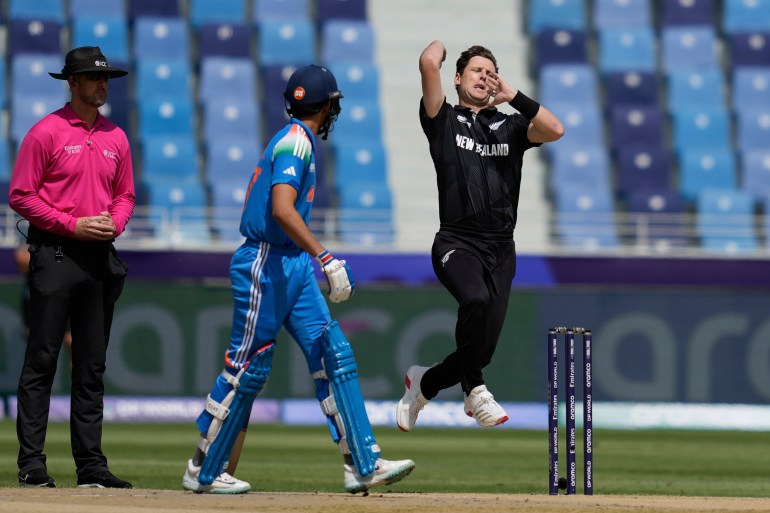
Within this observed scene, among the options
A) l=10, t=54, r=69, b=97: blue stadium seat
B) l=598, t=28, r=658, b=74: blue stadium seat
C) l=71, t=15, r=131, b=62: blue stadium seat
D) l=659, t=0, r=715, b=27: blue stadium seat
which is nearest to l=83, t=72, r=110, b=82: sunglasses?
l=10, t=54, r=69, b=97: blue stadium seat

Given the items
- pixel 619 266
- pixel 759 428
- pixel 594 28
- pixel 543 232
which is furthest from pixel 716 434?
pixel 594 28

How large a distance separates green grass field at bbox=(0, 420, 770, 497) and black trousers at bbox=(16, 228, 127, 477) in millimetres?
1003

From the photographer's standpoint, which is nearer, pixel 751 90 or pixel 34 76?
pixel 34 76

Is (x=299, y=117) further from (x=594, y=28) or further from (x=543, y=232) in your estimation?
(x=594, y=28)

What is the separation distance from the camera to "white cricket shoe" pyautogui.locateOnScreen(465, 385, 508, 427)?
8070 mm

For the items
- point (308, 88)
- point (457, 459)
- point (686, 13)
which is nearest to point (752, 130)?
point (686, 13)

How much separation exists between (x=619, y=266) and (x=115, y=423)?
6406 mm

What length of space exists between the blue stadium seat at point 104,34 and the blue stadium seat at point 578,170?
22.6 ft

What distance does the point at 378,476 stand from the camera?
24.4 ft

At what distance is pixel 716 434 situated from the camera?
1653cm

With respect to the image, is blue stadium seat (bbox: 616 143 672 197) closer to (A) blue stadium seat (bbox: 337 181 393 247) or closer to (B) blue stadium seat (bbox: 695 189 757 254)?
(B) blue stadium seat (bbox: 695 189 757 254)

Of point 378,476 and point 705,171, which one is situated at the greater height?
point 705,171

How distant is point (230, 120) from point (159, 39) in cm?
205

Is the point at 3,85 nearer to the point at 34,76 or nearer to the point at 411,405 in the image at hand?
the point at 34,76
